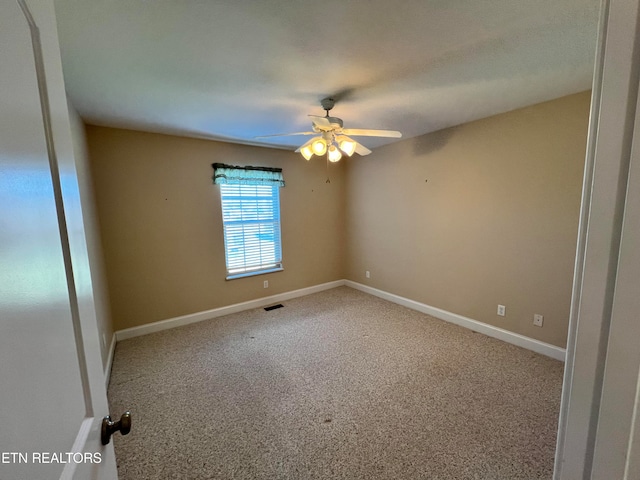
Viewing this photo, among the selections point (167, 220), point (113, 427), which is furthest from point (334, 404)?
point (167, 220)

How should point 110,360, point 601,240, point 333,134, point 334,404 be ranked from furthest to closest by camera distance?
point 110,360 < point 333,134 < point 334,404 < point 601,240

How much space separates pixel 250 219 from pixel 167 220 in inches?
41.6

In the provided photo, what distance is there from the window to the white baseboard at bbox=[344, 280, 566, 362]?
186 centimetres

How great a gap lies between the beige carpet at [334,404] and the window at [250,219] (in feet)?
3.36

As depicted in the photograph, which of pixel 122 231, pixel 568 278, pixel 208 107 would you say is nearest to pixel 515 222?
pixel 568 278

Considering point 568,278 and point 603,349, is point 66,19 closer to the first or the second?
point 603,349

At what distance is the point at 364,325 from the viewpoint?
11.0 feet

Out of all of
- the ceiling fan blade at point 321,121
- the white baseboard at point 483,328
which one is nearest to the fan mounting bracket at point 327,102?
the ceiling fan blade at point 321,121

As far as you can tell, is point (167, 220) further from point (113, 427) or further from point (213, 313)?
point (113, 427)

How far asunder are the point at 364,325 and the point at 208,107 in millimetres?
2901

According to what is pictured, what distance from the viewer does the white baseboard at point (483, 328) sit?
8.48ft

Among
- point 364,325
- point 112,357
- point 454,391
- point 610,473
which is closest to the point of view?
point 610,473

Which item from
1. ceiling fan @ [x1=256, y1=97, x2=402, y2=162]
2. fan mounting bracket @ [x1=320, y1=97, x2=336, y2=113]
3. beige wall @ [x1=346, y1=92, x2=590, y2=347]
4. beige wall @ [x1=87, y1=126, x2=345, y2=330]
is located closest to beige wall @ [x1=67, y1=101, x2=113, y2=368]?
beige wall @ [x1=87, y1=126, x2=345, y2=330]

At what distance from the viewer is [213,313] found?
3.63 metres
